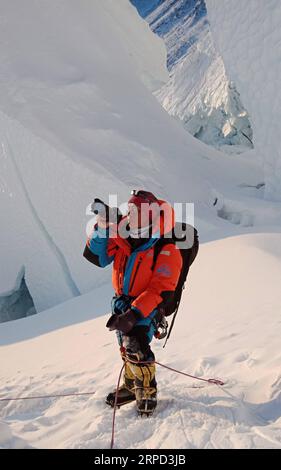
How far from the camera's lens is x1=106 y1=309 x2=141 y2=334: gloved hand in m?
2.03

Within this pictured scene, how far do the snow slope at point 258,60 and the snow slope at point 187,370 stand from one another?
2.24m

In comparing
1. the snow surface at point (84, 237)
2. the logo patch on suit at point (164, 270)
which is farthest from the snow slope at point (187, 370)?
the logo patch on suit at point (164, 270)

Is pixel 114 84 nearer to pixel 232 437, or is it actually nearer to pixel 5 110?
pixel 5 110

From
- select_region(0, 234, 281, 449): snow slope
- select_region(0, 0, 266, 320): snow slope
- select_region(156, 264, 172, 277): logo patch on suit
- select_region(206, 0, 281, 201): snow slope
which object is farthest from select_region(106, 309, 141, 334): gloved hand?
select_region(206, 0, 281, 201): snow slope

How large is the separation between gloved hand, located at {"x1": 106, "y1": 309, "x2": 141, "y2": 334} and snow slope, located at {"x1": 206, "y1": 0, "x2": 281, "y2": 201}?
5537mm

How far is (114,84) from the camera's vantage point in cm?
859

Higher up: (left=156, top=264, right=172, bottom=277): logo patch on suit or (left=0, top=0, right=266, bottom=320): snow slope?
(left=0, top=0, right=266, bottom=320): snow slope

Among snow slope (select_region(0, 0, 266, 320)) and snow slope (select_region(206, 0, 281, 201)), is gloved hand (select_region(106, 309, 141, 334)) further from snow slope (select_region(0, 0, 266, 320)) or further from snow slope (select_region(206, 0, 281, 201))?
snow slope (select_region(206, 0, 281, 201))

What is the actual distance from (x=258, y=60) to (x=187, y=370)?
5.32 meters

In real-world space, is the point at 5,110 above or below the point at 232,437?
above

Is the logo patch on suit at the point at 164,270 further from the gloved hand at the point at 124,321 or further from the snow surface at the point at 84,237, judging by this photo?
the snow surface at the point at 84,237
